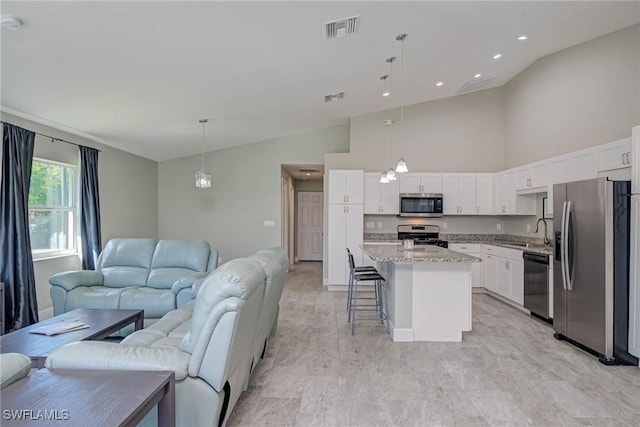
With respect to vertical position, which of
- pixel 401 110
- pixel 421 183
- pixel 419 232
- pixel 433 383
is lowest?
pixel 433 383

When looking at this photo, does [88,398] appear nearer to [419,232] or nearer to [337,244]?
[337,244]

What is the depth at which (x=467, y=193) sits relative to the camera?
250 inches

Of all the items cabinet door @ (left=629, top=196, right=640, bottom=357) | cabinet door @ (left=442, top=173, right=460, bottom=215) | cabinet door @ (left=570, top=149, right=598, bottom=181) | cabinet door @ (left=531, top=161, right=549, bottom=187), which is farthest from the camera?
cabinet door @ (left=442, top=173, right=460, bottom=215)

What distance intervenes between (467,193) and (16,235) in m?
6.49

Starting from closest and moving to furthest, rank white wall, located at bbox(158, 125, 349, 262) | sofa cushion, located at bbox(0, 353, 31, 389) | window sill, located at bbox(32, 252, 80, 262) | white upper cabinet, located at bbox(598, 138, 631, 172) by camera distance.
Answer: sofa cushion, located at bbox(0, 353, 31, 389)
white upper cabinet, located at bbox(598, 138, 631, 172)
window sill, located at bbox(32, 252, 80, 262)
white wall, located at bbox(158, 125, 349, 262)

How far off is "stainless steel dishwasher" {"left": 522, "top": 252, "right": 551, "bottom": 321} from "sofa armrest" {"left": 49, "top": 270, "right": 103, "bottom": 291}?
5392 millimetres

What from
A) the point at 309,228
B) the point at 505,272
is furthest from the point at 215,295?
the point at 309,228

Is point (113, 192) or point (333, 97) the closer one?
point (333, 97)

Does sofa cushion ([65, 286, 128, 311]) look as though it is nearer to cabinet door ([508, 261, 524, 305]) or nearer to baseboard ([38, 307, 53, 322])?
baseboard ([38, 307, 53, 322])

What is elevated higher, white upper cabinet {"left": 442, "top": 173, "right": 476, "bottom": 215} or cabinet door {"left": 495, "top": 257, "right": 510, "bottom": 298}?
white upper cabinet {"left": 442, "top": 173, "right": 476, "bottom": 215}

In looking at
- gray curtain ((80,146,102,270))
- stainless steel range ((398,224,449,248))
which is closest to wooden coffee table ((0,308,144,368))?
gray curtain ((80,146,102,270))

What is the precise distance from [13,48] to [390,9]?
3.06 metres

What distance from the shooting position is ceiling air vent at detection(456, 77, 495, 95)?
5716mm

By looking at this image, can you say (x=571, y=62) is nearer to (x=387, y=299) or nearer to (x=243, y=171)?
(x=387, y=299)
